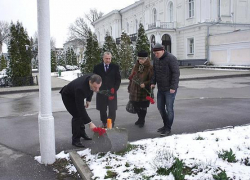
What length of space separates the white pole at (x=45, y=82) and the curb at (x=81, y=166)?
35 centimetres

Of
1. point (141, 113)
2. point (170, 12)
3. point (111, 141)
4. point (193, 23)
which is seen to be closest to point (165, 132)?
point (141, 113)

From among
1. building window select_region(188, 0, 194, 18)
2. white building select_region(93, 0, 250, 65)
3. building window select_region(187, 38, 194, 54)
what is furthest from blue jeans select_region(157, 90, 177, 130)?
building window select_region(188, 0, 194, 18)

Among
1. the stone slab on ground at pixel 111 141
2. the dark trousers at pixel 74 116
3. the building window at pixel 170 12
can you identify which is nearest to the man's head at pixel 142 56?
the dark trousers at pixel 74 116

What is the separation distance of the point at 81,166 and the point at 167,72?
8.39ft

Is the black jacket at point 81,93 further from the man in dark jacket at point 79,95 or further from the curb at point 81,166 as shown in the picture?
the curb at point 81,166

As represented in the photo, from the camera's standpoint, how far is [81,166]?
389cm

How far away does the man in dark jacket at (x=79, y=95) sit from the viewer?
4.21 metres

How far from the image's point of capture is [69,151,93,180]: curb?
11.8 feet

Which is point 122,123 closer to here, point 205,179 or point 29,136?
point 29,136

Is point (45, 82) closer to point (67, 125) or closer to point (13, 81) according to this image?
point (67, 125)

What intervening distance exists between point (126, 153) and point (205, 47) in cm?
3054

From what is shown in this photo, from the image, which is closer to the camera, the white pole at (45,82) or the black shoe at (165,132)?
the white pole at (45,82)

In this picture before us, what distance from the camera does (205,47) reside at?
32.6 metres

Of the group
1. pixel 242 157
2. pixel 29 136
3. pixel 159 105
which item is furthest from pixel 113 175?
pixel 29 136
